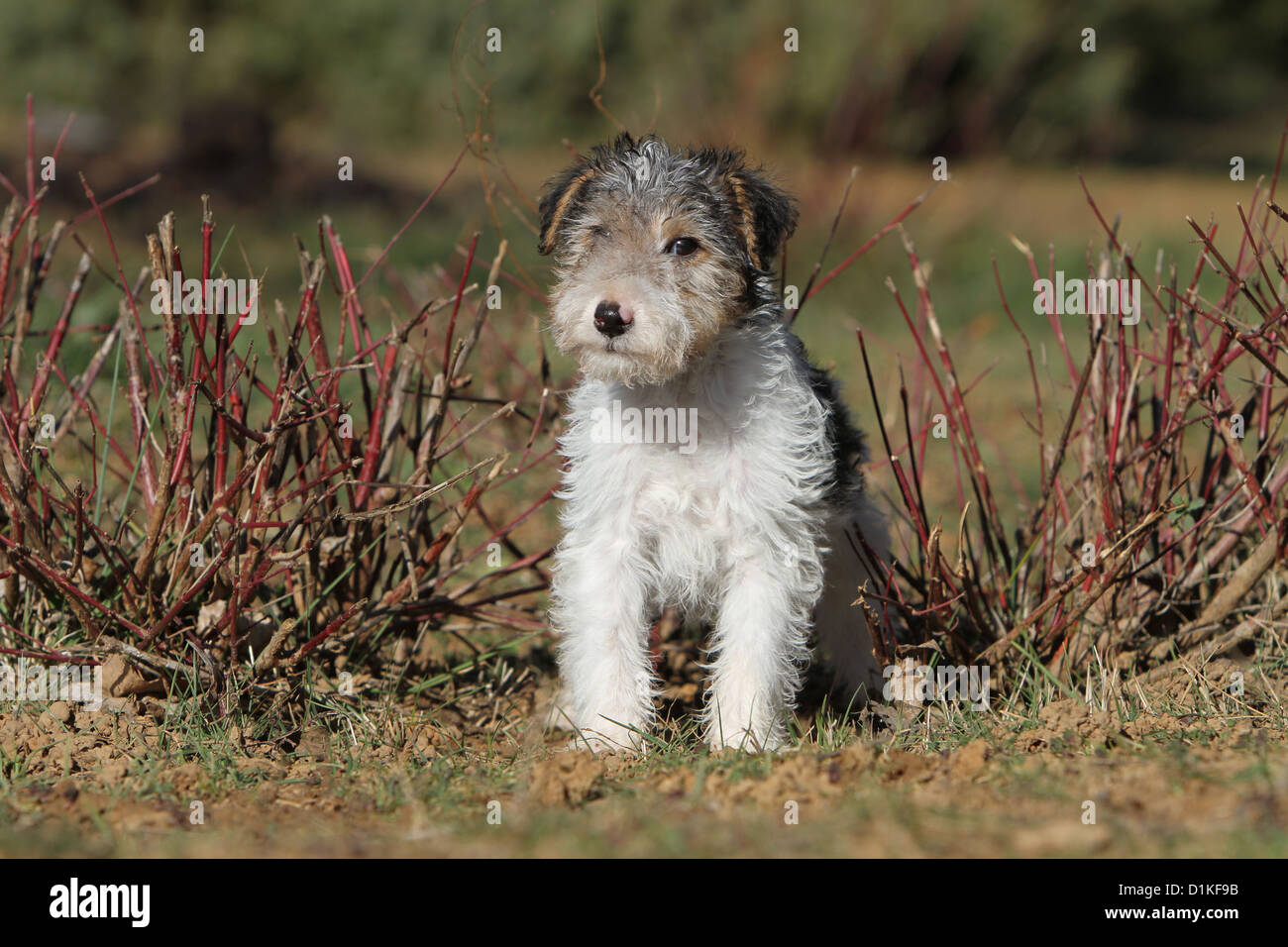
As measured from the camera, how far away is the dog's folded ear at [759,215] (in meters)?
4.39

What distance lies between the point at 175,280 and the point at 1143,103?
29.0 meters

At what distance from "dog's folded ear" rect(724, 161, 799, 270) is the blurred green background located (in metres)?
6.56

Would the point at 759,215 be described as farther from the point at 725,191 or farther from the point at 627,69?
the point at 627,69

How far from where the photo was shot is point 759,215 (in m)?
4.40

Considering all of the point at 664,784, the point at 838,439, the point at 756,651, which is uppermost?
the point at 838,439

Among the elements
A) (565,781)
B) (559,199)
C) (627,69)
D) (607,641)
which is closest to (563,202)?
(559,199)

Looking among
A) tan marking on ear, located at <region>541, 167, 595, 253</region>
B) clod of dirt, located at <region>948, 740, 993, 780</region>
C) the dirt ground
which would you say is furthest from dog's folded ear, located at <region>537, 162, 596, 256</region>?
clod of dirt, located at <region>948, 740, 993, 780</region>

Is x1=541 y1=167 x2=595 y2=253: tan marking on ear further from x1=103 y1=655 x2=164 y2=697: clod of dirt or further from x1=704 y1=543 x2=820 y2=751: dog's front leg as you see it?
x1=103 y1=655 x2=164 y2=697: clod of dirt

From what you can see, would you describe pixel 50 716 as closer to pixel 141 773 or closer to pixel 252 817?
pixel 141 773

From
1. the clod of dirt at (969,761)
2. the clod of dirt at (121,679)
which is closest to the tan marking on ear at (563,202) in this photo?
the clod of dirt at (121,679)

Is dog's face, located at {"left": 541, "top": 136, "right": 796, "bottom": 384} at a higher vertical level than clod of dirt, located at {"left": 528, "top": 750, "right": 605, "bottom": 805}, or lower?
higher

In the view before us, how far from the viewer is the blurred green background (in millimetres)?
14266

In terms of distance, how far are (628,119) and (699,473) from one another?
29.5 ft

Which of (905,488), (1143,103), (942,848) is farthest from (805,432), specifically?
(1143,103)
